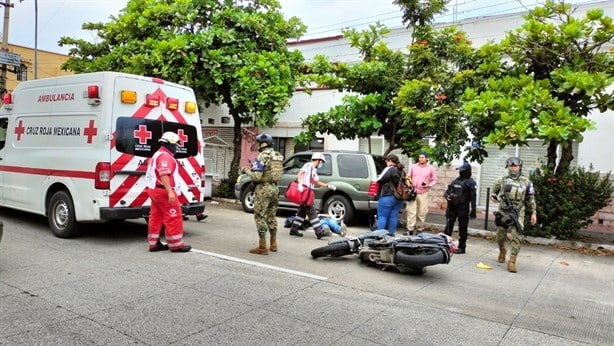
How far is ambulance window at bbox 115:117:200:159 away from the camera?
6.96 metres

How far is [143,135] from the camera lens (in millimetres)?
7203

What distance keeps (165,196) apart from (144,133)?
1267mm

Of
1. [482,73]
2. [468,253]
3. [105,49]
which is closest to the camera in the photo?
[468,253]

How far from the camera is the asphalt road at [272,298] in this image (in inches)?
154

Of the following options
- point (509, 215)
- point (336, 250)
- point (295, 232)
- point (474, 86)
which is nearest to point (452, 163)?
point (474, 86)

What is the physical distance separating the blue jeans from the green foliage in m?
2.70

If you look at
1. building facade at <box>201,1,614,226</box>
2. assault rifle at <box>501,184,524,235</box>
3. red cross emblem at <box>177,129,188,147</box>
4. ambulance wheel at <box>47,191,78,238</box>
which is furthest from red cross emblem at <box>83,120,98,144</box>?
building facade at <box>201,1,614,226</box>

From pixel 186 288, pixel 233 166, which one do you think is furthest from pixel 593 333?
pixel 233 166

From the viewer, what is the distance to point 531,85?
8.45 metres

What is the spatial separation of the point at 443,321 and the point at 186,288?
2688 mm

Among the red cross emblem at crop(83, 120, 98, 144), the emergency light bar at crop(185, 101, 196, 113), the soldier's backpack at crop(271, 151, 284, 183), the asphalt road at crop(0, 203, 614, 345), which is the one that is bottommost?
the asphalt road at crop(0, 203, 614, 345)

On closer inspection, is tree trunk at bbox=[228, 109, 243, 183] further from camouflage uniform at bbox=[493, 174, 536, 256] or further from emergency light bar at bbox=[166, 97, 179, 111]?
camouflage uniform at bbox=[493, 174, 536, 256]

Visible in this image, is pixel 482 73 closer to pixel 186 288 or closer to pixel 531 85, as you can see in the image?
pixel 531 85

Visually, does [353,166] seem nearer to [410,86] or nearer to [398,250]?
[410,86]
